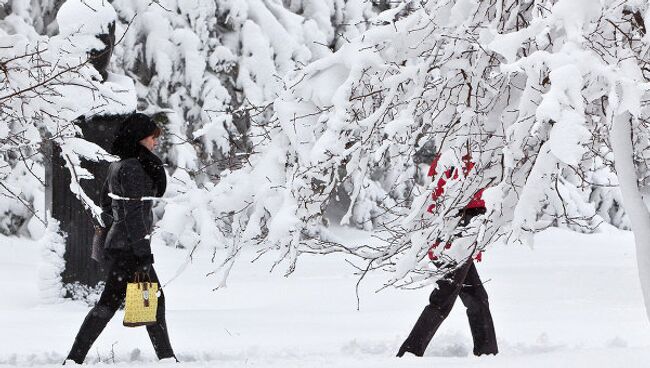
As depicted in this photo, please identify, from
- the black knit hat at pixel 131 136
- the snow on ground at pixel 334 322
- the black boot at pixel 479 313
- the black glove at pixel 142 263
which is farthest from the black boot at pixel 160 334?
the black boot at pixel 479 313

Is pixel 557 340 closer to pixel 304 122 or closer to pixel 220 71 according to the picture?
pixel 304 122

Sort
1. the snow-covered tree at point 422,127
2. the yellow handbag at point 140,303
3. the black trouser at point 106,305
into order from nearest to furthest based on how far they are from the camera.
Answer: the snow-covered tree at point 422,127 → the yellow handbag at point 140,303 → the black trouser at point 106,305

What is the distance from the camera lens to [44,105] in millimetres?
5551

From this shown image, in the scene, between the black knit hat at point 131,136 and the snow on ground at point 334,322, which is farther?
the snow on ground at point 334,322

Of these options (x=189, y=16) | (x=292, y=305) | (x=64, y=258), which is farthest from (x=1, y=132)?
(x=189, y=16)

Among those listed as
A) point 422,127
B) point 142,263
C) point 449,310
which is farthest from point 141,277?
point 422,127

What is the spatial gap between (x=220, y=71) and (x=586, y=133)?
12.2 meters

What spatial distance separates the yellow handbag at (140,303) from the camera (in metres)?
5.47

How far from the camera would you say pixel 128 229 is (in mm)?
5547

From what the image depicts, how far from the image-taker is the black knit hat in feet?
18.7

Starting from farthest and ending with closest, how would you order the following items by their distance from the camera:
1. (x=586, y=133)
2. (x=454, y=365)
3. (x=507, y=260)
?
(x=507, y=260)
(x=454, y=365)
(x=586, y=133)

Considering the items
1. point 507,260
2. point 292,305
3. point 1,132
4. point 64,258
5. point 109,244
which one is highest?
point 1,132

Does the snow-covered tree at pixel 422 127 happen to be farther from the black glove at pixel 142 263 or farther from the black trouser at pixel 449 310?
the black glove at pixel 142 263

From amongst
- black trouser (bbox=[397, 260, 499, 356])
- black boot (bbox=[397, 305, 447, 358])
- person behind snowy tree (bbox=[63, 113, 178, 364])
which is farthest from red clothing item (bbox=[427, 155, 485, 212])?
person behind snowy tree (bbox=[63, 113, 178, 364])
